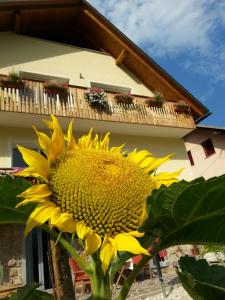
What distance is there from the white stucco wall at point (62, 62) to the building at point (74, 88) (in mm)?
37

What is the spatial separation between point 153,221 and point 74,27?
1655 centimetres

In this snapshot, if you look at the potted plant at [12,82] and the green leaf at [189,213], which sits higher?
the potted plant at [12,82]

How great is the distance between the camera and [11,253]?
10.1 m

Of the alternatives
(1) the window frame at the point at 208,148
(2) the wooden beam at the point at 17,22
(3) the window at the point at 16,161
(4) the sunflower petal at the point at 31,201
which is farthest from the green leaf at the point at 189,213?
(1) the window frame at the point at 208,148

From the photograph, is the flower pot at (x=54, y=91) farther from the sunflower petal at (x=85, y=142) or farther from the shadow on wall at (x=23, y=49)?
the sunflower petal at (x=85, y=142)

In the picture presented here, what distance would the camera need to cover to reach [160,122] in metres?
14.1

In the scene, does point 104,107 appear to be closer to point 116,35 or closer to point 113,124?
point 113,124

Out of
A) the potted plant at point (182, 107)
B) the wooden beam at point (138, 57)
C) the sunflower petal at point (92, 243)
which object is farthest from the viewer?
the wooden beam at point (138, 57)

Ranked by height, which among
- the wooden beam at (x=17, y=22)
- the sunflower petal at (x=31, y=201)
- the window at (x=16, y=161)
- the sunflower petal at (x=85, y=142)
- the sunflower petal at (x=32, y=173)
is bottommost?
the sunflower petal at (x=31, y=201)

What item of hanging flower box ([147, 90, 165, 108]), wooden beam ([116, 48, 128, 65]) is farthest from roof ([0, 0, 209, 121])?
hanging flower box ([147, 90, 165, 108])

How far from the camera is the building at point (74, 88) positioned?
11.4 meters

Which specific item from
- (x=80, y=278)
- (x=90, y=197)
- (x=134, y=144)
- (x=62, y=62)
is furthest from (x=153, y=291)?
(x=62, y=62)

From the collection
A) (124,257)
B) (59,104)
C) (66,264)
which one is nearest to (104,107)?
(59,104)

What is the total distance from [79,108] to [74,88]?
96 cm
